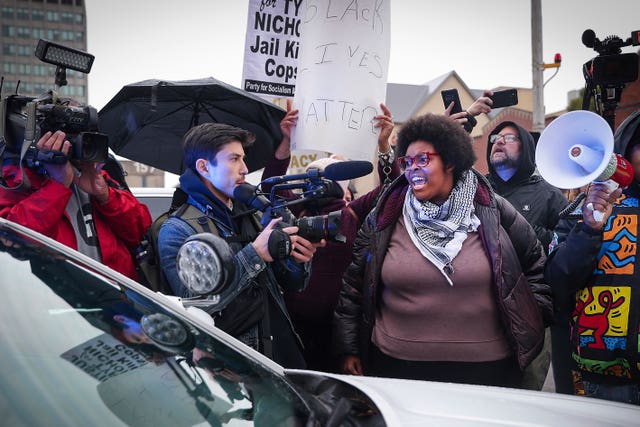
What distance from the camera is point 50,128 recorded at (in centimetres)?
248

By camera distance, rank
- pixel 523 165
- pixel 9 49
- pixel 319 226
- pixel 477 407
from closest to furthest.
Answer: pixel 477 407, pixel 319 226, pixel 523 165, pixel 9 49

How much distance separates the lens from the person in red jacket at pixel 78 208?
2479 millimetres

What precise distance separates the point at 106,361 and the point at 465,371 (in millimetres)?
1596

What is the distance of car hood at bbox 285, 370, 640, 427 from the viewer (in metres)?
1.52

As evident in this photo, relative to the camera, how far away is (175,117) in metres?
4.10

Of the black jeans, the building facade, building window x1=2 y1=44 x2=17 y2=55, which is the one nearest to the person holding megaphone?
the black jeans

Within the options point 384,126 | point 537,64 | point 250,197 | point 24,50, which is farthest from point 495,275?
point 24,50

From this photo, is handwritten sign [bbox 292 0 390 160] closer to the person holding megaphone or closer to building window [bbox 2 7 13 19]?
the person holding megaphone

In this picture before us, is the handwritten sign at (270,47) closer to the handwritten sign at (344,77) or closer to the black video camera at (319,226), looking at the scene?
the handwritten sign at (344,77)

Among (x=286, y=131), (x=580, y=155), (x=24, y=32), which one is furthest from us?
(x=24, y=32)

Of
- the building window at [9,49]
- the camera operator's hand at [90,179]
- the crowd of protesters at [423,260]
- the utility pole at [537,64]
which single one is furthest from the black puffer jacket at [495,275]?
the building window at [9,49]

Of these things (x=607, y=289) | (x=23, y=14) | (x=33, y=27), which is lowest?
(x=607, y=289)

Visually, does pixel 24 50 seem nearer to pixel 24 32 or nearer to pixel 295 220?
pixel 24 32

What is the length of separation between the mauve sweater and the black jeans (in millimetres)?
29
